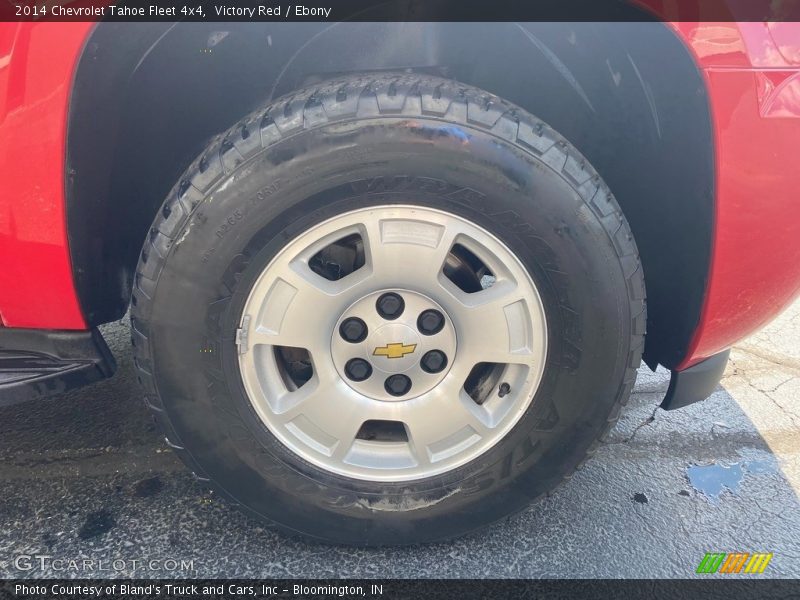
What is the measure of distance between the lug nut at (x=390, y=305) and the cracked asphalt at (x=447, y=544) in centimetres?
68

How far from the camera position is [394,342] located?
5.31 feet

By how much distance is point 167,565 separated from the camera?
1.71 m

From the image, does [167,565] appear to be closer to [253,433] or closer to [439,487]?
[253,433]

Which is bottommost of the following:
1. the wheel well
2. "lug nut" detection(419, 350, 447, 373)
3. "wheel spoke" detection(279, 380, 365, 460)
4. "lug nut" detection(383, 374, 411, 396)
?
"wheel spoke" detection(279, 380, 365, 460)

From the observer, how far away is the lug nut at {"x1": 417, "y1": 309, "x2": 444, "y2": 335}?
5.27ft

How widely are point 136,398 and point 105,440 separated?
0.26m

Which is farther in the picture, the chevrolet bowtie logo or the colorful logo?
the colorful logo

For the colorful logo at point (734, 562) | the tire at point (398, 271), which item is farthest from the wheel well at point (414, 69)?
the colorful logo at point (734, 562)

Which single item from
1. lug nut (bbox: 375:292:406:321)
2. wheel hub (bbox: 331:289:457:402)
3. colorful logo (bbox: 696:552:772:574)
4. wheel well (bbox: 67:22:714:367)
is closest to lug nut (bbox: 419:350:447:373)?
wheel hub (bbox: 331:289:457:402)

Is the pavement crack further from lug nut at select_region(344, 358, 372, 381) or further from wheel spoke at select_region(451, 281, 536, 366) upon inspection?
lug nut at select_region(344, 358, 372, 381)

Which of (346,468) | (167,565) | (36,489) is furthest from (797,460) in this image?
(36,489)

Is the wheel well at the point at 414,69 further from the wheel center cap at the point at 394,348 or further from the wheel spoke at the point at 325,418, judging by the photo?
the wheel center cap at the point at 394,348

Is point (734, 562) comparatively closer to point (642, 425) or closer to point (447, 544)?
point (642, 425)

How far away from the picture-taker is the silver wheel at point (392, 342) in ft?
5.04
